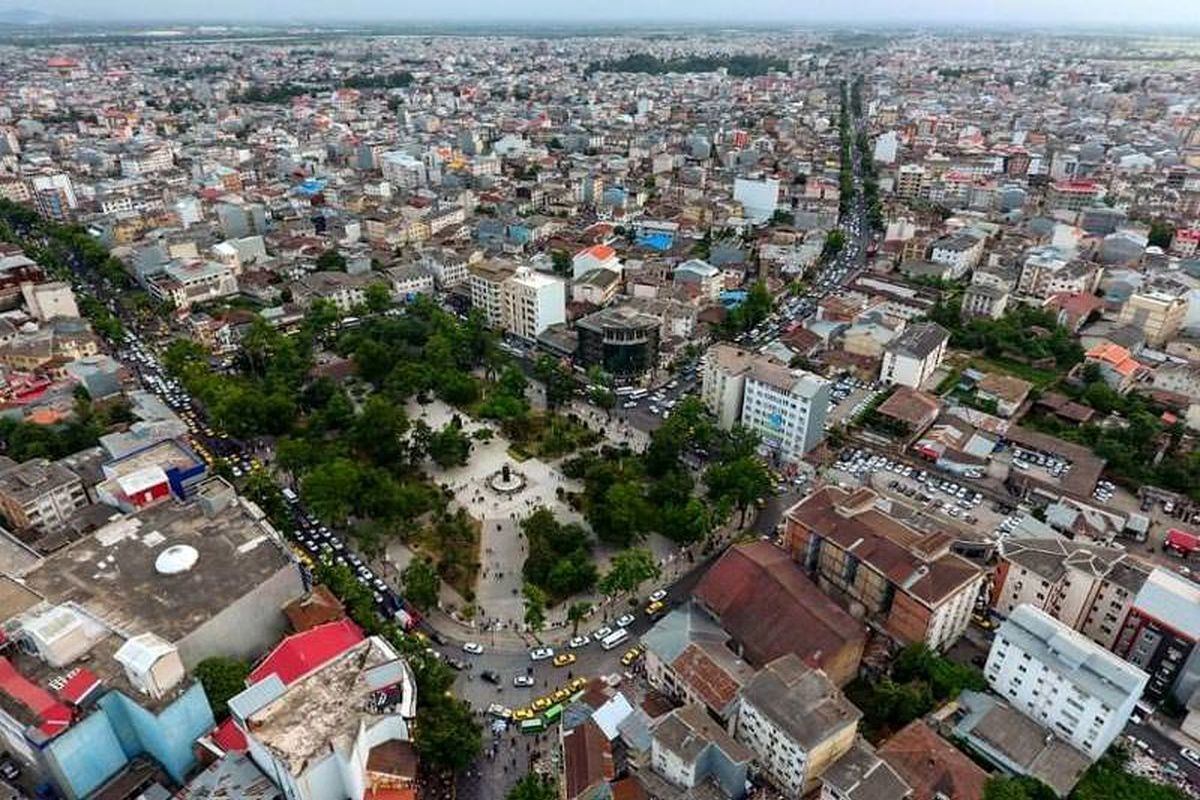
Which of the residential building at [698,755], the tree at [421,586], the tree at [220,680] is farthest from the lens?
the tree at [421,586]

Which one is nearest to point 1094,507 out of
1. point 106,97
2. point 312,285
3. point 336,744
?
point 336,744

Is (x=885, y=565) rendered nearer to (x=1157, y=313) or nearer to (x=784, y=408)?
(x=784, y=408)

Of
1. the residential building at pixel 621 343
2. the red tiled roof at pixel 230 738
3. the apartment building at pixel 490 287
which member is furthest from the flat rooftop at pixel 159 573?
the apartment building at pixel 490 287

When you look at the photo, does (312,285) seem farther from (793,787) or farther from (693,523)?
(793,787)

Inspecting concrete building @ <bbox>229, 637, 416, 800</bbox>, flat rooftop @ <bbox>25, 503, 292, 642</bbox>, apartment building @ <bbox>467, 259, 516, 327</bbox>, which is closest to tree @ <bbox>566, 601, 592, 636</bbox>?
concrete building @ <bbox>229, 637, 416, 800</bbox>

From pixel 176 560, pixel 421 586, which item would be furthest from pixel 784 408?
pixel 176 560

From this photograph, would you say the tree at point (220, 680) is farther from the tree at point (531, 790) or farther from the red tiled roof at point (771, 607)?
the red tiled roof at point (771, 607)
